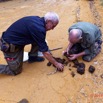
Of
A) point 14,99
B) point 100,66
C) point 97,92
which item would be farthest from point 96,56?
point 14,99

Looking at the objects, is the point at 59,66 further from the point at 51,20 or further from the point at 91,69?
the point at 51,20

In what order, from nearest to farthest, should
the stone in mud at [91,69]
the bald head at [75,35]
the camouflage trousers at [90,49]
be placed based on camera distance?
the bald head at [75,35] < the stone in mud at [91,69] < the camouflage trousers at [90,49]

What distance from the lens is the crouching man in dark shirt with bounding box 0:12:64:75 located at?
10.9 ft

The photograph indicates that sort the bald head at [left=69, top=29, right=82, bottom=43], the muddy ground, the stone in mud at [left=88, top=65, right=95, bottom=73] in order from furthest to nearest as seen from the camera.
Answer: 1. the stone in mud at [left=88, top=65, right=95, bottom=73]
2. the bald head at [left=69, top=29, right=82, bottom=43]
3. the muddy ground

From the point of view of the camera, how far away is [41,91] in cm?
342

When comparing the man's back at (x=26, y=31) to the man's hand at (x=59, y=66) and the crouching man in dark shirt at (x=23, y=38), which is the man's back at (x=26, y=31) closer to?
the crouching man in dark shirt at (x=23, y=38)

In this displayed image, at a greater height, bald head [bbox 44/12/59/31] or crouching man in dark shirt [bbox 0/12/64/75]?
bald head [bbox 44/12/59/31]

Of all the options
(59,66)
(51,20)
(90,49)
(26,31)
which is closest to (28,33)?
(26,31)

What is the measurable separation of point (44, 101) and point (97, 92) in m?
0.89

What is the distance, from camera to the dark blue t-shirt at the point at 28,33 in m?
3.30

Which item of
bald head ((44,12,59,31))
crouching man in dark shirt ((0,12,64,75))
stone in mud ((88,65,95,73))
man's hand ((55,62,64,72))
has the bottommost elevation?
stone in mud ((88,65,95,73))

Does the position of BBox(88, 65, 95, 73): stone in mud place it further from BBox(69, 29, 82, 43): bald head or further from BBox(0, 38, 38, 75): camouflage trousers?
BBox(0, 38, 38, 75): camouflage trousers

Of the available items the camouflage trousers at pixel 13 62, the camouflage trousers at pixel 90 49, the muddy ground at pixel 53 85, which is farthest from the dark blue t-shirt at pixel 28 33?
the camouflage trousers at pixel 90 49

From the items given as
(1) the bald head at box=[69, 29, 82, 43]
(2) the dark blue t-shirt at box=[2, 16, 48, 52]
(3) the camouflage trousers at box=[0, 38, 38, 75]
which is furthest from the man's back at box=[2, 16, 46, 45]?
(1) the bald head at box=[69, 29, 82, 43]
